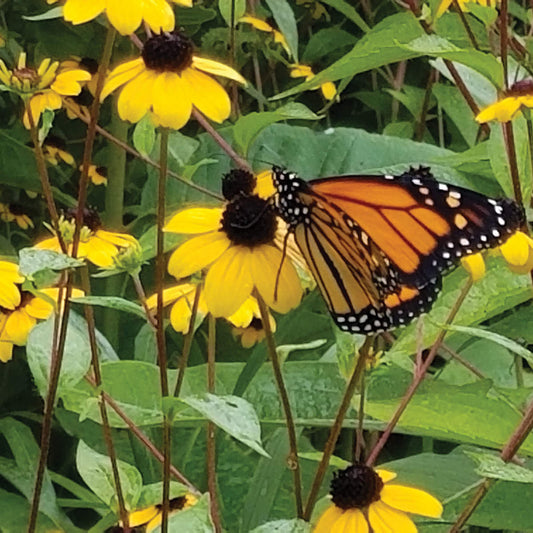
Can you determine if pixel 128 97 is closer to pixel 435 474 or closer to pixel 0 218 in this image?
pixel 435 474

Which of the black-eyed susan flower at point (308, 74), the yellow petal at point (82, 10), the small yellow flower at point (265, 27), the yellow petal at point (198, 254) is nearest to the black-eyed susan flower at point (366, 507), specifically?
the yellow petal at point (198, 254)

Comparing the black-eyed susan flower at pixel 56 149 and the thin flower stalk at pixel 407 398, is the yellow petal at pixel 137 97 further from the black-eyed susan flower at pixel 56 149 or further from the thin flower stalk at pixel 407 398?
the black-eyed susan flower at pixel 56 149

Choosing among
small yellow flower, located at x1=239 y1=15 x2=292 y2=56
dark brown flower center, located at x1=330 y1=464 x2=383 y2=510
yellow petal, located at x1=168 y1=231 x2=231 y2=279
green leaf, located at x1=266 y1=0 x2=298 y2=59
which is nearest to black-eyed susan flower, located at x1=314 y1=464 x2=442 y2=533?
dark brown flower center, located at x1=330 y1=464 x2=383 y2=510

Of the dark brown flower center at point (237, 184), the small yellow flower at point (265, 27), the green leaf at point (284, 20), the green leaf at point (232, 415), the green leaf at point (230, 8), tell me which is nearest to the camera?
the green leaf at point (232, 415)

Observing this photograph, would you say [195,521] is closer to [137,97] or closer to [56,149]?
[137,97]

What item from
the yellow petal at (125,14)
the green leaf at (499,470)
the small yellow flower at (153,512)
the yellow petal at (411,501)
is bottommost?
the small yellow flower at (153,512)

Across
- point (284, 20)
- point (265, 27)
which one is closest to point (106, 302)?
point (284, 20)
